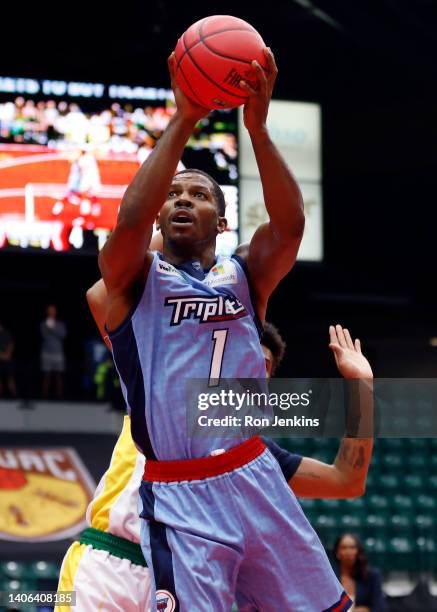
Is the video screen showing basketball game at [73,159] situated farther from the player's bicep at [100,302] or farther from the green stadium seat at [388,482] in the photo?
the player's bicep at [100,302]

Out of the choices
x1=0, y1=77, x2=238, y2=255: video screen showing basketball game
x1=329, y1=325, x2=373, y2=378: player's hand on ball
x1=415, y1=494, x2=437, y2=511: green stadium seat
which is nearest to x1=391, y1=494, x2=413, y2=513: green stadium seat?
x1=415, y1=494, x2=437, y2=511: green stadium seat

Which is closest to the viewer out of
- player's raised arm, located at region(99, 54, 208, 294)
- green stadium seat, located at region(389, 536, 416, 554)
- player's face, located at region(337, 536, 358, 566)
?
player's raised arm, located at region(99, 54, 208, 294)

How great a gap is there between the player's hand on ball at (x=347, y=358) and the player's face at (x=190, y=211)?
0.62m

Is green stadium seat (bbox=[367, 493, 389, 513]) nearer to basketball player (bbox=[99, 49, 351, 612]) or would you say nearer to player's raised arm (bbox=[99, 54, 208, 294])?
basketball player (bbox=[99, 49, 351, 612])

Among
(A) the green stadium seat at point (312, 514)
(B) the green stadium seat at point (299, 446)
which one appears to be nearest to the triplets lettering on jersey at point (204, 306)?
(A) the green stadium seat at point (312, 514)

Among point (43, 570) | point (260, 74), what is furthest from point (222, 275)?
point (43, 570)

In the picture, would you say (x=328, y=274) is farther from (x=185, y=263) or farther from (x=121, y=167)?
(x=185, y=263)

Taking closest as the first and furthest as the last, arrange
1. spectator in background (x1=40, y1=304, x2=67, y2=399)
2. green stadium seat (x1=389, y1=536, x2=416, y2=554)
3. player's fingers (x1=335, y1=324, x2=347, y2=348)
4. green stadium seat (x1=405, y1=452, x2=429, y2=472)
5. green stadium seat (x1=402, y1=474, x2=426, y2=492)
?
player's fingers (x1=335, y1=324, x2=347, y2=348) → green stadium seat (x1=389, y1=536, x2=416, y2=554) → green stadium seat (x1=402, y1=474, x2=426, y2=492) → green stadium seat (x1=405, y1=452, x2=429, y2=472) → spectator in background (x1=40, y1=304, x2=67, y2=399)

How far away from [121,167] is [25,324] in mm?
4175

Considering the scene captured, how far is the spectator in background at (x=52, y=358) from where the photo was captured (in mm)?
14531

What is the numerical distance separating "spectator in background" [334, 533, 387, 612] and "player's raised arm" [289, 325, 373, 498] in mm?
4771

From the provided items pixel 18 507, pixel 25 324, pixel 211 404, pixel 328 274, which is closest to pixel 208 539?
pixel 211 404

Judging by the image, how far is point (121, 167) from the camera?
15.2m

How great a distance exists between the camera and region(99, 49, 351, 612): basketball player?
339cm
